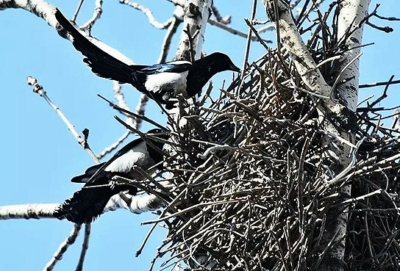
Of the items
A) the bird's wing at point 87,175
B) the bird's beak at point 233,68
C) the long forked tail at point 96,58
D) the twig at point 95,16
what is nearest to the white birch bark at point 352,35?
the bird's beak at point 233,68

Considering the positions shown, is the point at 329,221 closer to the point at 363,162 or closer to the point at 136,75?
the point at 363,162

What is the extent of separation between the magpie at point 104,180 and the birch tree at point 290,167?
302 mm

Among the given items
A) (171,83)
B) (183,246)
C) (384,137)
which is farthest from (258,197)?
(171,83)

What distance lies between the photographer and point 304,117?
9.49 feet

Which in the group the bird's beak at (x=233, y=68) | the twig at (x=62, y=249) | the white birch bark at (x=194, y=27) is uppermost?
the white birch bark at (x=194, y=27)

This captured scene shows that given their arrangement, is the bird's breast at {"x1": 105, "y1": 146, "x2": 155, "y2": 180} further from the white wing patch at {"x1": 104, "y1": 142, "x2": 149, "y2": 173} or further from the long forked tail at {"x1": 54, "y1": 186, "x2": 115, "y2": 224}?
the long forked tail at {"x1": 54, "y1": 186, "x2": 115, "y2": 224}

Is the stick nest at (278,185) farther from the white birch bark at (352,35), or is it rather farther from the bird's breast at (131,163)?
the bird's breast at (131,163)

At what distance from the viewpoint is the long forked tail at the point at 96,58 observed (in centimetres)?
362

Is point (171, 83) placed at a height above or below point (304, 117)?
above

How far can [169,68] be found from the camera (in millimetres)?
3740

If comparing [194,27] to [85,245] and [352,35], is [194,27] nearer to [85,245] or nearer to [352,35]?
[352,35]

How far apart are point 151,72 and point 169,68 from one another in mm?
79

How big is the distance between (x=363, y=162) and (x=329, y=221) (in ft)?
0.66

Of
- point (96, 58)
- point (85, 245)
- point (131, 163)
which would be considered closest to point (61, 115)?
point (96, 58)
